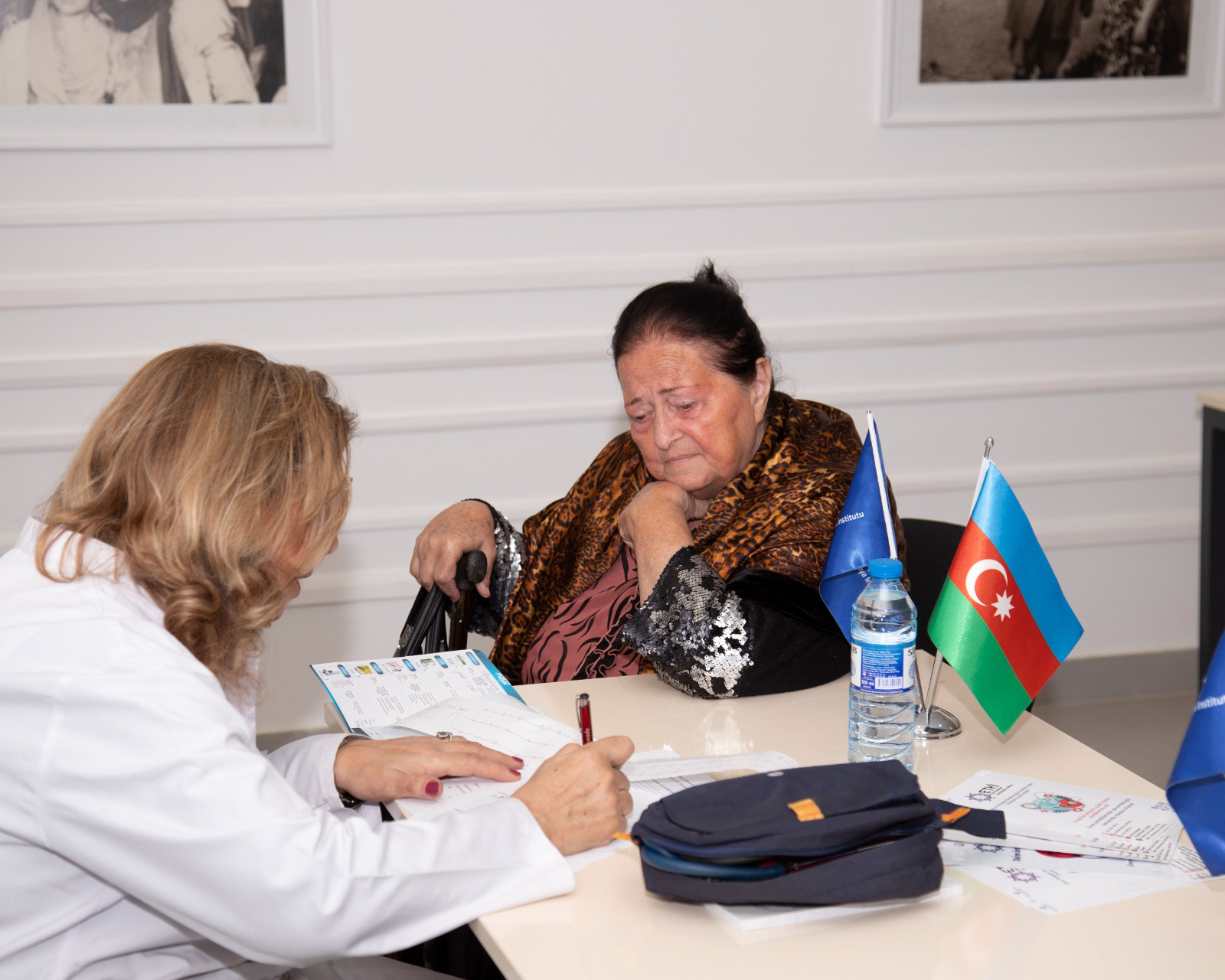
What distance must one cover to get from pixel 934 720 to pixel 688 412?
2.44ft

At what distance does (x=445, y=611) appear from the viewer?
2.62 metres

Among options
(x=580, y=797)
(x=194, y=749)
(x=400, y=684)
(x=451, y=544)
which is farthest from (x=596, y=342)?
(x=194, y=749)

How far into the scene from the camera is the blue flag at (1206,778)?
143 centimetres

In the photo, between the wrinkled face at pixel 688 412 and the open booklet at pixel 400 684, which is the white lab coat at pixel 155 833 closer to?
the open booklet at pixel 400 684

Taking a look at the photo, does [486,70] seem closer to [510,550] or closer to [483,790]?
[510,550]

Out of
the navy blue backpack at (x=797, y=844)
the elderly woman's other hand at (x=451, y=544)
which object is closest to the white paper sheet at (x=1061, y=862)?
the navy blue backpack at (x=797, y=844)

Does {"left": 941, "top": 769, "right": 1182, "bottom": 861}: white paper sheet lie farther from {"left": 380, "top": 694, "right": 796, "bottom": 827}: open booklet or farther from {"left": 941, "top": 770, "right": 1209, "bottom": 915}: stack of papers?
{"left": 380, "top": 694, "right": 796, "bottom": 827}: open booklet

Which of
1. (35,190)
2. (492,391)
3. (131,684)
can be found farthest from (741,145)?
(131,684)

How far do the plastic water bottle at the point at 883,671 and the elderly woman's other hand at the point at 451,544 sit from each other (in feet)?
3.14

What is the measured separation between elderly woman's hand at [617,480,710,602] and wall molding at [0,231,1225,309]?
147cm

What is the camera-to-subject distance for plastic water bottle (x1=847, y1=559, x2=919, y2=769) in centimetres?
168

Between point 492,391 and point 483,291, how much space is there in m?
0.29

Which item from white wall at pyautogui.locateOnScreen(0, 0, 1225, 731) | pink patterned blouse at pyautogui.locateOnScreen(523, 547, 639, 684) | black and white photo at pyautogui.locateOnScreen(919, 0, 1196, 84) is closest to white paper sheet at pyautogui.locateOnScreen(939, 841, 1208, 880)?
pink patterned blouse at pyautogui.locateOnScreen(523, 547, 639, 684)

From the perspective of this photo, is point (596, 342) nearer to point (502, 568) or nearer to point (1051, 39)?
point (502, 568)
